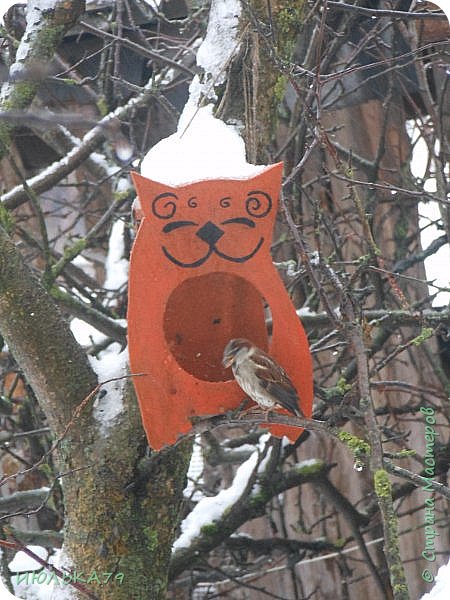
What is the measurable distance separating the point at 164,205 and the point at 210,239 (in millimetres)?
156

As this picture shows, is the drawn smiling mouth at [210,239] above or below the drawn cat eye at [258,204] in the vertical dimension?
below

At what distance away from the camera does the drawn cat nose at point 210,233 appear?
242 centimetres

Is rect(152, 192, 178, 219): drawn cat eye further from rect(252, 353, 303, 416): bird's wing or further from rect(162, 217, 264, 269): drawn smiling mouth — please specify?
rect(252, 353, 303, 416): bird's wing

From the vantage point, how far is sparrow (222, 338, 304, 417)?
2352 millimetres

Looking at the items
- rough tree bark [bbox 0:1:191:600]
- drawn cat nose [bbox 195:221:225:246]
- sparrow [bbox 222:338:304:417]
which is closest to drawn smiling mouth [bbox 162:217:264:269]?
drawn cat nose [bbox 195:221:225:246]

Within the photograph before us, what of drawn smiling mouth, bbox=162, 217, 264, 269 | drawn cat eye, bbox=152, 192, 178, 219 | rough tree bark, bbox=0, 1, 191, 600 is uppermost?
drawn cat eye, bbox=152, 192, 178, 219

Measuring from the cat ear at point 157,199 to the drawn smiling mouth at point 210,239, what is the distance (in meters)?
0.04

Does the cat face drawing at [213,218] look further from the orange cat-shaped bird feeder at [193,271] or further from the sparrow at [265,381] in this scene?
the sparrow at [265,381]

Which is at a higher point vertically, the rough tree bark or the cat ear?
the cat ear

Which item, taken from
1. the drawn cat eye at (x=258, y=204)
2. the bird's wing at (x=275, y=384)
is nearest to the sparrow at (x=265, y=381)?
the bird's wing at (x=275, y=384)

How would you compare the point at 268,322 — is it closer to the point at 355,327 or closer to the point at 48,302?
the point at 48,302

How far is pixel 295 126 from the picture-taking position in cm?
416

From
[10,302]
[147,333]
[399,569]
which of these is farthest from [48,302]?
[399,569]

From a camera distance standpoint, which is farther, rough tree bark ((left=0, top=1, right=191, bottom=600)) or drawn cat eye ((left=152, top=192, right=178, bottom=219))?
rough tree bark ((left=0, top=1, right=191, bottom=600))
